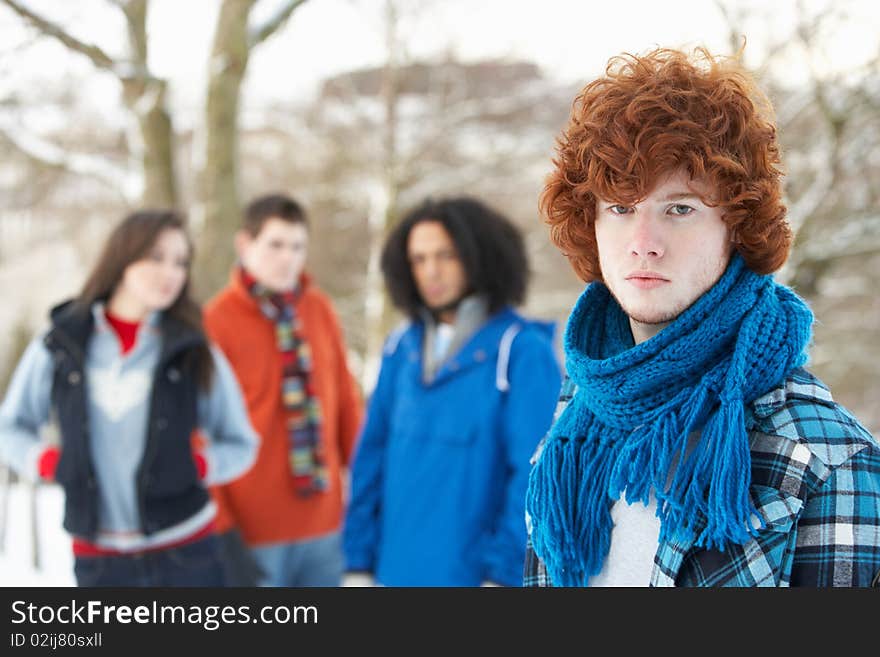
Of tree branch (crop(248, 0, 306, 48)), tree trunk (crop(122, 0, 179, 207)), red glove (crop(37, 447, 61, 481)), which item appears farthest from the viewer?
tree branch (crop(248, 0, 306, 48))

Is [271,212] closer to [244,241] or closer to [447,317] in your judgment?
[244,241]

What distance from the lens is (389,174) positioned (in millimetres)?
10383

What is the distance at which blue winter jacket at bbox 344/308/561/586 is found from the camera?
2695 mm

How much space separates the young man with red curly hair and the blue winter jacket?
1295mm

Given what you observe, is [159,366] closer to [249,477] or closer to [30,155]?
[249,477]

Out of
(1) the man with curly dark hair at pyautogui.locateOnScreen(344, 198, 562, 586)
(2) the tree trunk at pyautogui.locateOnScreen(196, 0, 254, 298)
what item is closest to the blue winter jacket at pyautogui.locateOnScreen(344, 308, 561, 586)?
(1) the man with curly dark hair at pyautogui.locateOnScreen(344, 198, 562, 586)

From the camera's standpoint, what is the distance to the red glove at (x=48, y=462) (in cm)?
282

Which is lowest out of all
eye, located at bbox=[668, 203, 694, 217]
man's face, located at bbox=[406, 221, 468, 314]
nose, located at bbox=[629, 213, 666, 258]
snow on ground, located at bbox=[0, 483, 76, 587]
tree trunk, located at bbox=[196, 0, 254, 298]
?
snow on ground, located at bbox=[0, 483, 76, 587]

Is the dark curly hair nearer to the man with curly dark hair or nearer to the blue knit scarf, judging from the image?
the man with curly dark hair

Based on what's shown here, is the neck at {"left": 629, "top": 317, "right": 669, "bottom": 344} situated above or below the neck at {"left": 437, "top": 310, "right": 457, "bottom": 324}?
below

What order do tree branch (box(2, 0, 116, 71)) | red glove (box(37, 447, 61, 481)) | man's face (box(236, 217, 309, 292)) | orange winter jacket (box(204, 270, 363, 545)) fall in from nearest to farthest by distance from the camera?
red glove (box(37, 447, 61, 481))
orange winter jacket (box(204, 270, 363, 545))
man's face (box(236, 217, 309, 292))
tree branch (box(2, 0, 116, 71))

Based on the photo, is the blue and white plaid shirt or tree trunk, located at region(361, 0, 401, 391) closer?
the blue and white plaid shirt

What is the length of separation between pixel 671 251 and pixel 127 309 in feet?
7.48

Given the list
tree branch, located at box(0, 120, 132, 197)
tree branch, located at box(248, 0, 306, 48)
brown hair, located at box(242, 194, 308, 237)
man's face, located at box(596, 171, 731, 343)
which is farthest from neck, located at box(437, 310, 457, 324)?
tree branch, located at box(0, 120, 132, 197)
